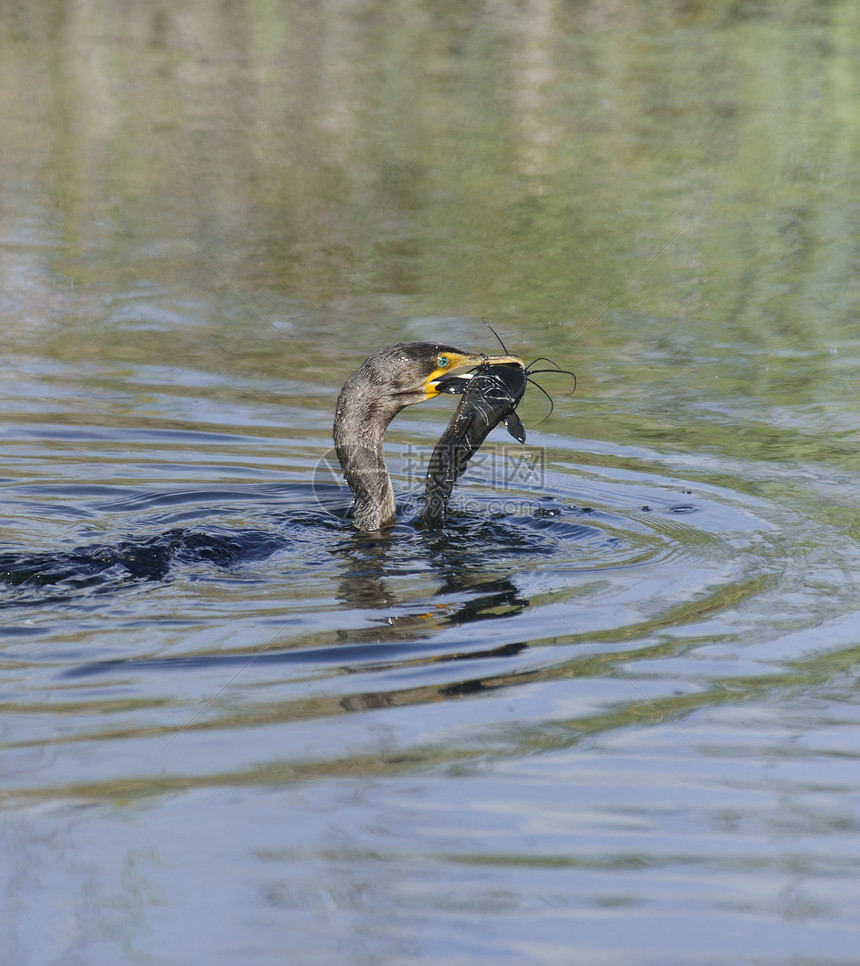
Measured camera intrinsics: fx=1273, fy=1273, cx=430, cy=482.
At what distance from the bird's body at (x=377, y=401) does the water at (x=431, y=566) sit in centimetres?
25

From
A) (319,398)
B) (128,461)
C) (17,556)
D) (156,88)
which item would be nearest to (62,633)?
(17,556)

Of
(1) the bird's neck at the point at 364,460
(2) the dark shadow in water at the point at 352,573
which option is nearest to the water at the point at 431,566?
(2) the dark shadow in water at the point at 352,573

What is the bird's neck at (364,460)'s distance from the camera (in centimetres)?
647

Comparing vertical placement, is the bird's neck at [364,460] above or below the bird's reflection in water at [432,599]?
above

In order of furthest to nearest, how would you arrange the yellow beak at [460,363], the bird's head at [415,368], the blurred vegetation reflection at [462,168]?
the blurred vegetation reflection at [462,168] → the bird's head at [415,368] → the yellow beak at [460,363]

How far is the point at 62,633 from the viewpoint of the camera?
4.68 m

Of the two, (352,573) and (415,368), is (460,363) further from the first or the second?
(352,573)

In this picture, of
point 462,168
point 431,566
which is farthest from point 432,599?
point 462,168

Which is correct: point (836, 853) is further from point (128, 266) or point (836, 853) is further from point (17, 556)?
point (128, 266)

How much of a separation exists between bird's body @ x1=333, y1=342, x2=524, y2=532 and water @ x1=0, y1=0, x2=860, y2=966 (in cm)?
25

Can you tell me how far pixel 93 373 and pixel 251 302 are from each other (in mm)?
1976

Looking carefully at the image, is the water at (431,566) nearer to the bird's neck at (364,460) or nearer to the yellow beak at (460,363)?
the bird's neck at (364,460)

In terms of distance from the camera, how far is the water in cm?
317

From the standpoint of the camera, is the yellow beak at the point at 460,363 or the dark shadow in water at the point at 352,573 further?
the yellow beak at the point at 460,363
